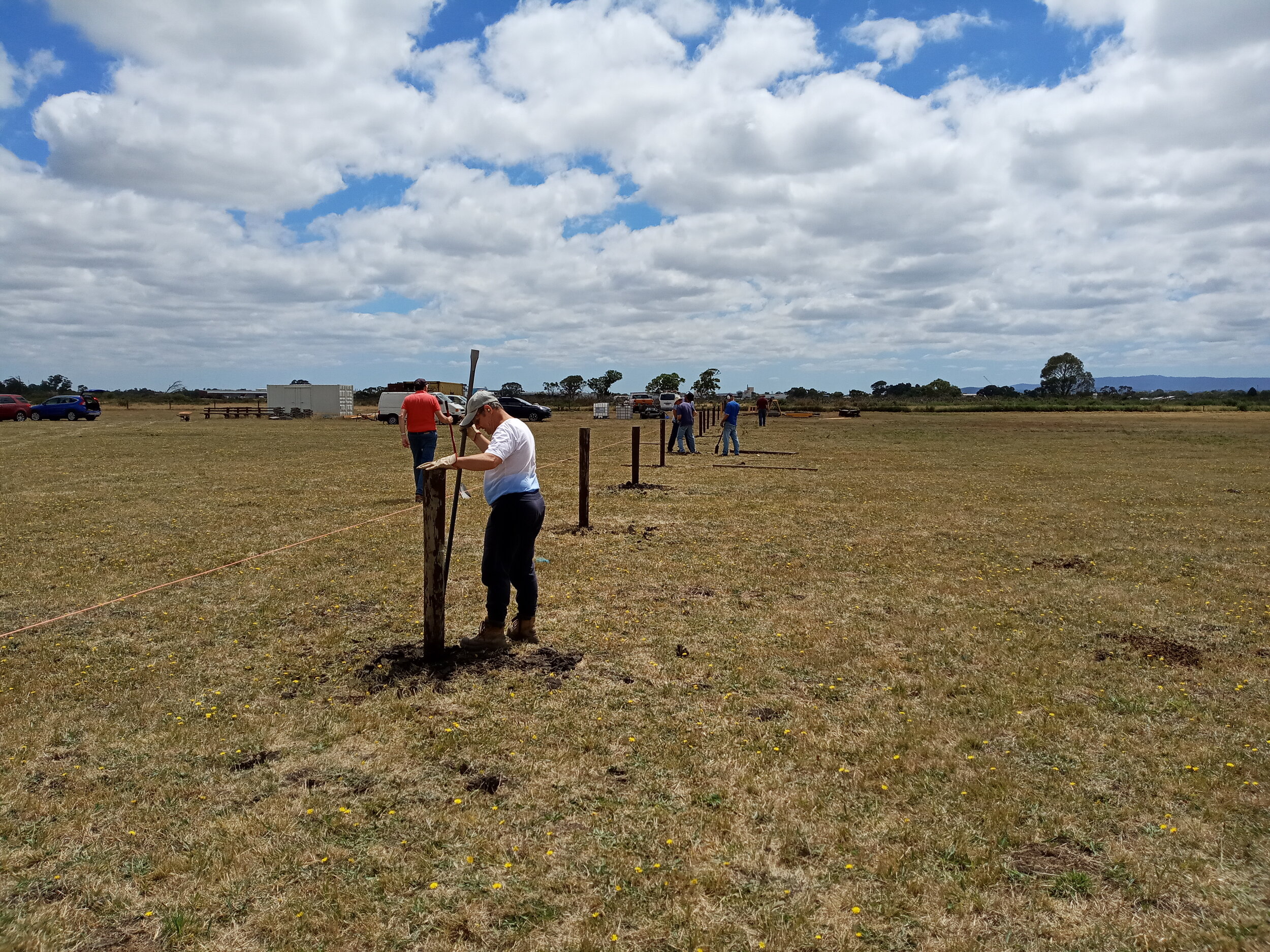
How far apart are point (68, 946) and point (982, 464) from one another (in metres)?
22.8

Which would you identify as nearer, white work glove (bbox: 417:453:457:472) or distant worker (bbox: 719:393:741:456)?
white work glove (bbox: 417:453:457:472)

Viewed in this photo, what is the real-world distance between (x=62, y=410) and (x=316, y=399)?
697 inches

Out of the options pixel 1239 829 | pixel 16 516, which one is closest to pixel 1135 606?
pixel 1239 829

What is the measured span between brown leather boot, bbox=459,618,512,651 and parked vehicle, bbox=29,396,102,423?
4902 centimetres

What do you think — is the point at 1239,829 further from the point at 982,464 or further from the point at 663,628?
the point at 982,464

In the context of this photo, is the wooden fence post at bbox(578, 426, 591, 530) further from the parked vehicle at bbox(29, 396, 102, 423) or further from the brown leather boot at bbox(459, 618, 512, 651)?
the parked vehicle at bbox(29, 396, 102, 423)

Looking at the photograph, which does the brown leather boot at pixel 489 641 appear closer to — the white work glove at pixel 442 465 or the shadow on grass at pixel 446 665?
the shadow on grass at pixel 446 665

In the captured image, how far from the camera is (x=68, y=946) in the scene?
118 inches

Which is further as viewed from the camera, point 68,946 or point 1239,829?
point 1239,829

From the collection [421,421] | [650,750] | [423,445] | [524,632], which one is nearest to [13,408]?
[423,445]

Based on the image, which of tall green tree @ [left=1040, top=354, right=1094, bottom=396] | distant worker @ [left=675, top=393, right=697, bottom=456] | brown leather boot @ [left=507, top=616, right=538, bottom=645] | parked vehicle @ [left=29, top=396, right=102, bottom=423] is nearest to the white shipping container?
parked vehicle @ [left=29, top=396, right=102, bottom=423]

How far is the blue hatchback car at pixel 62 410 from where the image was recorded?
147 ft

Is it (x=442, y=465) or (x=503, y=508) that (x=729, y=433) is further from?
(x=442, y=465)

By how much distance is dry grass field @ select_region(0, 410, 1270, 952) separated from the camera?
3.24m
